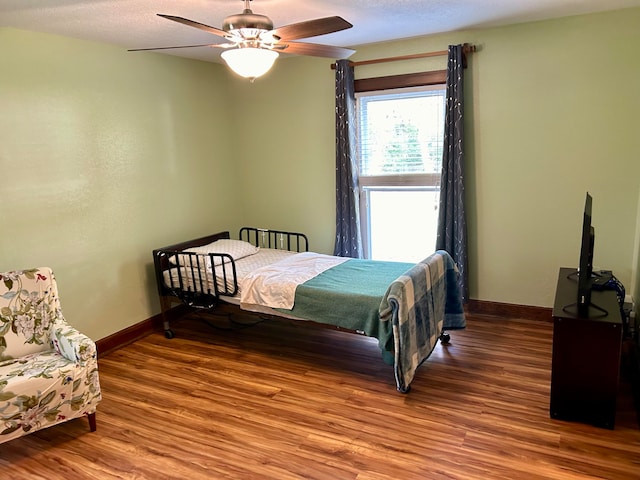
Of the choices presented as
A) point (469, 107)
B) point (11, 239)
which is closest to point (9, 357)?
point (11, 239)

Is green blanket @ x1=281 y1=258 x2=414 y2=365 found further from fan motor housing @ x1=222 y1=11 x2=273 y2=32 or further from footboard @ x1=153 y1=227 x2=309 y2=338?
fan motor housing @ x1=222 y1=11 x2=273 y2=32

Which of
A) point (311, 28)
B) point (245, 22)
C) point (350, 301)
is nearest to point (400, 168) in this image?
point (350, 301)

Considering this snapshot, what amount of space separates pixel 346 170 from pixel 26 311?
2.81 m

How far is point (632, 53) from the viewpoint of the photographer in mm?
3441

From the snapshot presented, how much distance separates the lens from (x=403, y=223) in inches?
179

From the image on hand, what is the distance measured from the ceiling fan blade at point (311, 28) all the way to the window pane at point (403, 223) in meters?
2.34

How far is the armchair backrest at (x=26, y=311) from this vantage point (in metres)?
2.89

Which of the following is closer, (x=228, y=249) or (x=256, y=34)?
(x=256, y=34)

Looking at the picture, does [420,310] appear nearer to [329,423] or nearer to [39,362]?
[329,423]

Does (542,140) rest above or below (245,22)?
below

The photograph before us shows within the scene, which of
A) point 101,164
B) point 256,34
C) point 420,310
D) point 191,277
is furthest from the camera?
point 191,277

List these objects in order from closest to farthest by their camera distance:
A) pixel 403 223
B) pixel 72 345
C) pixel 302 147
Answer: pixel 72 345, pixel 403 223, pixel 302 147

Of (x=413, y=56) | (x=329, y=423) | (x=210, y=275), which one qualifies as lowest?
Answer: (x=329, y=423)

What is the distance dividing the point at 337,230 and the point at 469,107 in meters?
1.63
